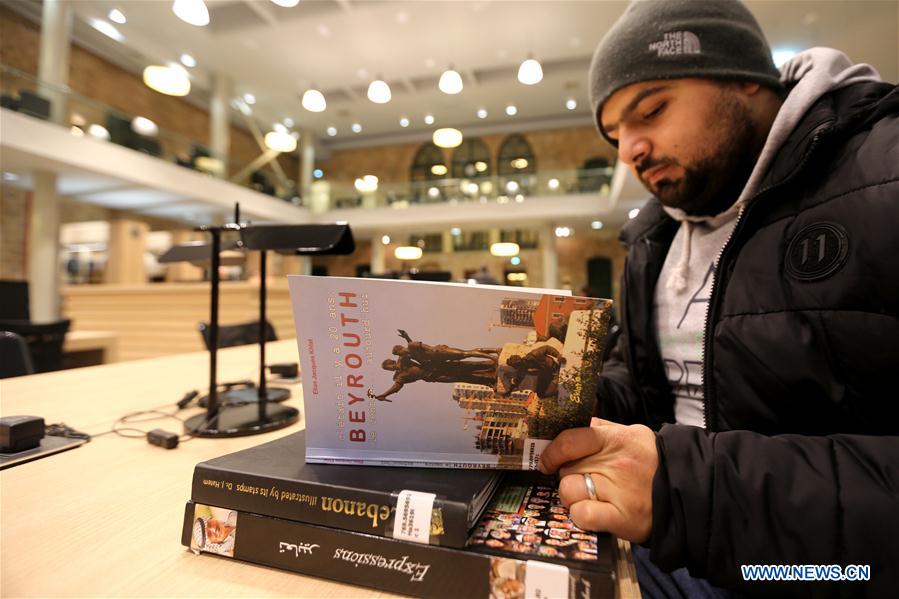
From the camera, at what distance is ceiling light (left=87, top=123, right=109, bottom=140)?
6.33 metres

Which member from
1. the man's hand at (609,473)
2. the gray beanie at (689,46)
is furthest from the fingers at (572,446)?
the gray beanie at (689,46)

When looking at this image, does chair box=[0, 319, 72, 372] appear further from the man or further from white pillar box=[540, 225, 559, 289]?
white pillar box=[540, 225, 559, 289]

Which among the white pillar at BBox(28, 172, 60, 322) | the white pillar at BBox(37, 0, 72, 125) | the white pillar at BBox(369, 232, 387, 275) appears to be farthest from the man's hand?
the white pillar at BBox(369, 232, 387, 275)

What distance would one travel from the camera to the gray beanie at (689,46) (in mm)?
883

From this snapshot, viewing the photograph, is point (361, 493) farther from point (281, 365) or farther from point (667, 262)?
point (281, 365)

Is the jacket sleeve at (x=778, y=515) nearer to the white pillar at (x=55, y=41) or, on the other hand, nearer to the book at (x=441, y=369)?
the book at (x=441, y=369)

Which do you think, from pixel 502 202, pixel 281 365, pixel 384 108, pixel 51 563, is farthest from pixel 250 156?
pixel 51 563

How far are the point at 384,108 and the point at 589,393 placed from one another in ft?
38.5

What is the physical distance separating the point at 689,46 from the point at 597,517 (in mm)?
920

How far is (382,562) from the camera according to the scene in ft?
1.33

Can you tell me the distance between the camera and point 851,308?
0.63 meters

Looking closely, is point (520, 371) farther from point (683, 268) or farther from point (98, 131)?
point (98, 131)

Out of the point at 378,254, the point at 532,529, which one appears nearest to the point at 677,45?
the point at 532,529

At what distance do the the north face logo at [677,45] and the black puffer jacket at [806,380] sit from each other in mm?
259
